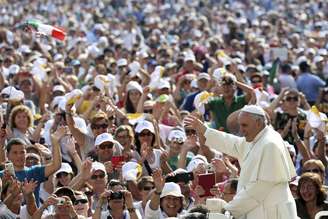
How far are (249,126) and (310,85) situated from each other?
34.9 feet

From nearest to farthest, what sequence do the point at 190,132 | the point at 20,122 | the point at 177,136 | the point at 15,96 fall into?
the point at 20,122
the point at 177,136
the point at 190,132
the point at 15,96

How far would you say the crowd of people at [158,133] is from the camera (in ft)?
33.9

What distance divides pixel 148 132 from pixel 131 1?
84.4 ft

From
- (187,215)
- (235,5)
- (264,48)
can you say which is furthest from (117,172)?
(235,5)

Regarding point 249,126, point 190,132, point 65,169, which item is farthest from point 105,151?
point 249,126

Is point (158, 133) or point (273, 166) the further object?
point (158, 133)

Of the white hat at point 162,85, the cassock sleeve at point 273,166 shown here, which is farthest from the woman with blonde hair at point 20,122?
the white hat at point 162,85

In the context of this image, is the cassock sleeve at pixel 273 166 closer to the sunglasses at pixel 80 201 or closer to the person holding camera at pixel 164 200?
the person holding camera at pixel 164 200

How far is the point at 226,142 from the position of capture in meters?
10.4

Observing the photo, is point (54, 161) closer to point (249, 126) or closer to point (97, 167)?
Result: point (97, 167)

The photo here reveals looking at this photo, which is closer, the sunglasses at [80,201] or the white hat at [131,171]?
the sunglasses at [80,201]

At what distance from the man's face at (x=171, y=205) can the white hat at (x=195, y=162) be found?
0.92m

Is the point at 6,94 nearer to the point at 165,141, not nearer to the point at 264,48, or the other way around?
the point at 165,141

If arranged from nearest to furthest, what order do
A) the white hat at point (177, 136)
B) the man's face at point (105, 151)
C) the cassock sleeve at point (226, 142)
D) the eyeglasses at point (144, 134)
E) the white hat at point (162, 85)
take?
the cassock sleeve at point (226, 142) → the man's face at point (105, 151) → the eyeglasses at point (144, 134) → the white hat at point (177, 136) → the white hat at point (162, 85)
